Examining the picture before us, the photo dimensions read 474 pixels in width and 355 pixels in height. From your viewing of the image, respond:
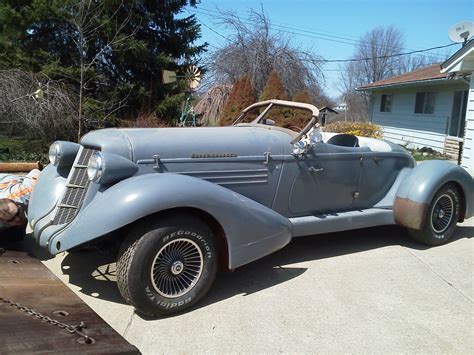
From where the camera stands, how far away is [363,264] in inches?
177

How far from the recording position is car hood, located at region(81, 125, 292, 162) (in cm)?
364

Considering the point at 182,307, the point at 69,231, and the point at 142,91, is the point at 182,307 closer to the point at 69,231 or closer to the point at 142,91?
the point at 69,231

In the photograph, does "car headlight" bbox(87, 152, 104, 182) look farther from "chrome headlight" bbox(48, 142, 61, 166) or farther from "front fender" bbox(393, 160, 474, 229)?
"front fender" bbox(393, 160, 474, 229)

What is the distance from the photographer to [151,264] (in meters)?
3.23

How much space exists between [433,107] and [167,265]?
Answer: 15222 mm

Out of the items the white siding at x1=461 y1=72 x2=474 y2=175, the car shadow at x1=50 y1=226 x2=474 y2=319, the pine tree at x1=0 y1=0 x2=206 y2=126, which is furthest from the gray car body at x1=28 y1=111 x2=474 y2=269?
the pine tree at x1=0 y1=0 x2=206 y2=126

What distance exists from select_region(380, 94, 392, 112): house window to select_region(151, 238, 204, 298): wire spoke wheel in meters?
18.3

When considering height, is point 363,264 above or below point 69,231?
below

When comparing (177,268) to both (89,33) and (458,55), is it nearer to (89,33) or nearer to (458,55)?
(89,33)

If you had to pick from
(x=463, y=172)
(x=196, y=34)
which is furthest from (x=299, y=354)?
(x=196, y=34)

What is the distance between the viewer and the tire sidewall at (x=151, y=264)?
10.4ft

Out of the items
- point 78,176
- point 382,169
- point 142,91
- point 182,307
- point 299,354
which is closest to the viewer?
point 299,354

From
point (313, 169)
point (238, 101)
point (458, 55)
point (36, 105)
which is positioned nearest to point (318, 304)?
point (313, 169)

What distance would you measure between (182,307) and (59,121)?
8.04 meters
